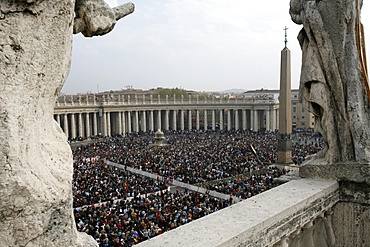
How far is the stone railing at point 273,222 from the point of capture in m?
2.67

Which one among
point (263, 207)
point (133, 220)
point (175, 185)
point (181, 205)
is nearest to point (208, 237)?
point (263, 207)

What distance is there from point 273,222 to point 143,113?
2625 inches

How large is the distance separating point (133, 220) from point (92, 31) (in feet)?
42.5

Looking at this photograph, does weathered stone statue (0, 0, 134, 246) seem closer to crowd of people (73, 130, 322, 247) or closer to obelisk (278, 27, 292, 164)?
crowd of people (73, 130, 322, 247)

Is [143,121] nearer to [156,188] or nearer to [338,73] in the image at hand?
[156,188]

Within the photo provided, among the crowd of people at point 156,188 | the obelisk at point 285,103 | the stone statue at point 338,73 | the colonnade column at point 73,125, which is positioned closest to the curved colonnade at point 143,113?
the colonnade column at point 73,125

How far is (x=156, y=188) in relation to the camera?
20578 mm

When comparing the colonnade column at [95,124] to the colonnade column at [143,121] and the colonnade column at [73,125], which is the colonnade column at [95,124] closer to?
the colonnade column at [73,125]

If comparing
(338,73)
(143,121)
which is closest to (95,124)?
(143,121)

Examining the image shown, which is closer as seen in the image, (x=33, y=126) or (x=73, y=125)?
(x=33, y=126)

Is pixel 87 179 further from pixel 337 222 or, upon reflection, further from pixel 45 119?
pixel 45 119

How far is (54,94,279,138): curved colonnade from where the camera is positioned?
194ft

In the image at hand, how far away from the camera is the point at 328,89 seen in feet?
14.4

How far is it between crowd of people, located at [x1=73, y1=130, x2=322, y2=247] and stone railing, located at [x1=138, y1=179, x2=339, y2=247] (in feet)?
28.4
